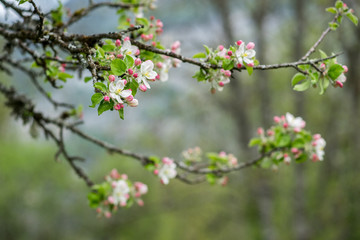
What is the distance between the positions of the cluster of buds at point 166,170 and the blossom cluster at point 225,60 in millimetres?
692

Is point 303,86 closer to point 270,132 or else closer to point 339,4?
point 339,4

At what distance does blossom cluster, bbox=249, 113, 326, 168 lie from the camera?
193 cm

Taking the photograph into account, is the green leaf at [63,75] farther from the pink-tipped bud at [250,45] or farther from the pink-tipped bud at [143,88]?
the pink-tipped bud at [250,45]

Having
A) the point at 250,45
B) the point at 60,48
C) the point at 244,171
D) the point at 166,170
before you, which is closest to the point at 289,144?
the point at 166,170

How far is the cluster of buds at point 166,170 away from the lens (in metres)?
2.04

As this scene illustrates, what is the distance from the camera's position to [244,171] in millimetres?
8539

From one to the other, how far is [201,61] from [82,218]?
1149 cm

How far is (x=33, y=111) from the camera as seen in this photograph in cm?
214

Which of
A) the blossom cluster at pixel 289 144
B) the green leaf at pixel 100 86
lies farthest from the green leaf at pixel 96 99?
the blossom cluster at pixel 289 144

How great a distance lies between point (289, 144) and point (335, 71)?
589 mm

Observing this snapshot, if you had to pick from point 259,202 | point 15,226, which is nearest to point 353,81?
point 259,202

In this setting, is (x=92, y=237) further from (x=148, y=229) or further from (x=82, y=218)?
(x=148, y=229)

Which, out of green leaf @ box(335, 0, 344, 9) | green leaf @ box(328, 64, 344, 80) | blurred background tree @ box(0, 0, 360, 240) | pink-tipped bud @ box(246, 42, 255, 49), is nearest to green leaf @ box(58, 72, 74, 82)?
pink-tipped bud @ box(246, 42, 255, 49)

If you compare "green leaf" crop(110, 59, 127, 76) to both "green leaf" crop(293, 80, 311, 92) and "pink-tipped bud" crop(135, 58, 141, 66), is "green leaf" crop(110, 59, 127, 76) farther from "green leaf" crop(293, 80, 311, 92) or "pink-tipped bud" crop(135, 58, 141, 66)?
"green leaf" crop(293, 80, 311, 92)
